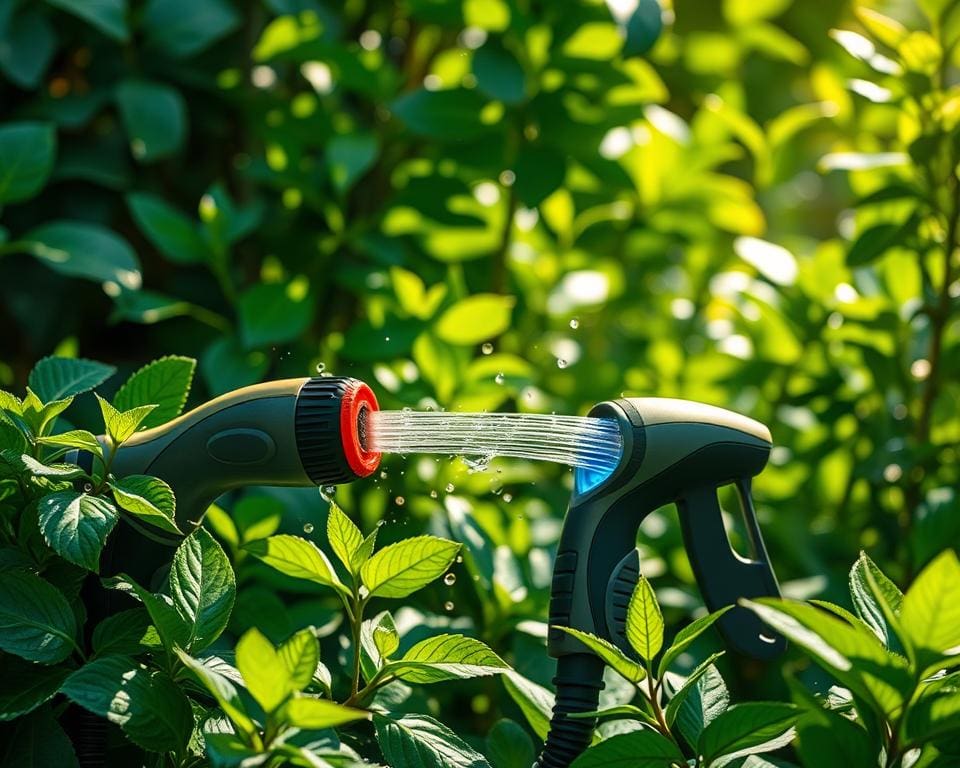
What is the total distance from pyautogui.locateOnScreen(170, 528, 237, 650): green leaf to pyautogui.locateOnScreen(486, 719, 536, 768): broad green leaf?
17 centimetres

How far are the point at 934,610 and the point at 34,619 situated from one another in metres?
0.42

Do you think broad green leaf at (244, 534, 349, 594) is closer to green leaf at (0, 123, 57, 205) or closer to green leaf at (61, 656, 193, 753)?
green leaf at (61, 656, 193, 753)

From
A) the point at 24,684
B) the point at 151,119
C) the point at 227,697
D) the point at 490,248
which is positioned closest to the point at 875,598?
the point at 227,697

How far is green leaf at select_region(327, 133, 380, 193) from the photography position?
40.7 inches

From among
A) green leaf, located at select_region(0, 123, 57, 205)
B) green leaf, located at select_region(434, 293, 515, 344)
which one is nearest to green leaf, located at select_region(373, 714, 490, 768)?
green leaf, located at select_region(434, 293, 515, 344)

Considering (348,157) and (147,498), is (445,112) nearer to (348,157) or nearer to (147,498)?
(348,157)

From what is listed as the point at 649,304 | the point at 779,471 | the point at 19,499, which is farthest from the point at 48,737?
the point at 649,304

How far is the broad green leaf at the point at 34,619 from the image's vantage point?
530 millimetres

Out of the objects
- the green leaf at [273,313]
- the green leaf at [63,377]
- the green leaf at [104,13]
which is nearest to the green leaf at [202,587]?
the green leaf at [63,377]

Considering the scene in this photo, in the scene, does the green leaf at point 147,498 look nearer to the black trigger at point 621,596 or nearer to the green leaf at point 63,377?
the green leaf at point 63,377

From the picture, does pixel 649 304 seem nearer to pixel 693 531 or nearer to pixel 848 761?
pixel 693 531

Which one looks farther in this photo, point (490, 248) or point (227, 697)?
point (490, 248)

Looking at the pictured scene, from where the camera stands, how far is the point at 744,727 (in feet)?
1.68

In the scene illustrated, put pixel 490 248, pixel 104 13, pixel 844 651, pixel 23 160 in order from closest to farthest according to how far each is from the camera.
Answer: pixel 844 651 → pixel 23 160 → pixel 104 13 → pixel 490 248
